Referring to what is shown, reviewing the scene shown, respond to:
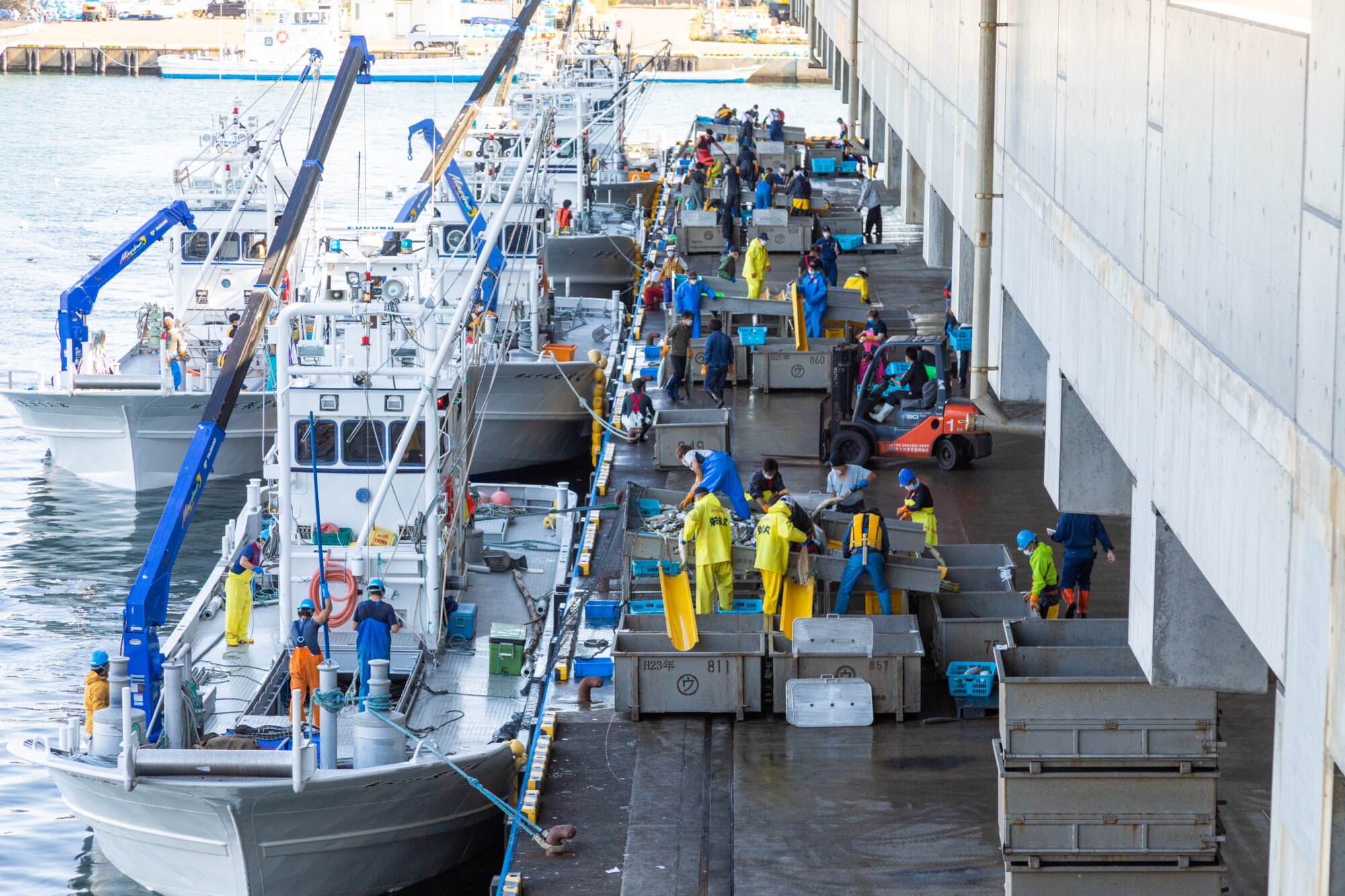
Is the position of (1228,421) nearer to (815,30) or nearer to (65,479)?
(65,479)

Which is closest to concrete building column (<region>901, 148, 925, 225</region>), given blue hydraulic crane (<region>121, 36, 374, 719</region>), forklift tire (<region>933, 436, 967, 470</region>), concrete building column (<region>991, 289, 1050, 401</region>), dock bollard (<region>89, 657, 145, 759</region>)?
forklift tire (<region>933, 436, 967, 470</region>)

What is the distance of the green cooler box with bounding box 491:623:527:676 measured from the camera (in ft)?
57.5

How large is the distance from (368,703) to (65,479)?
1969 centimetres

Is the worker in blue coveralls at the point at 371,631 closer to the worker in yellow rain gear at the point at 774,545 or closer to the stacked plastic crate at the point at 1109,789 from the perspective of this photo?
the worker in yellow rain gear at the point at 774,545

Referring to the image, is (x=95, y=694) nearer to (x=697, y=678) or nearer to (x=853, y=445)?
(x=697, y=678)

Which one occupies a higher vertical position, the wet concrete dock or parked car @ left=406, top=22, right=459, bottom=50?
parked car @ left=406, top=22, right=459, bottom=50

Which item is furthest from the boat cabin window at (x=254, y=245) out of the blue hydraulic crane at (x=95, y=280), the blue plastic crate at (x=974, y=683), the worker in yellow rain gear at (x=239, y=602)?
the blue plastic crate at (x=974, y=683)

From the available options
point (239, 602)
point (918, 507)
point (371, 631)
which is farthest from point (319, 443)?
point (918, 507)

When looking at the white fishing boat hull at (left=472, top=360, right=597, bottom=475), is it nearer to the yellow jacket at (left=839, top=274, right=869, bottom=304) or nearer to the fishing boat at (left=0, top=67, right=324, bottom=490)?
the fishing boat at (left=0, top=67, right=324, bottom=490)

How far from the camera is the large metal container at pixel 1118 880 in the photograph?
11.1 meters

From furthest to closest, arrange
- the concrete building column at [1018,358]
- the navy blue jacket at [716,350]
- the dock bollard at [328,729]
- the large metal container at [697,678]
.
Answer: the navy blue jacket at [716,350], the concrete building column at [1018,358], the large metal container at [697,678], the dock bollard at [328,729]

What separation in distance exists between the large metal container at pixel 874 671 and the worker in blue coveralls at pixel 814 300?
1504cm

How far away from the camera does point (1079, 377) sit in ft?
44.6

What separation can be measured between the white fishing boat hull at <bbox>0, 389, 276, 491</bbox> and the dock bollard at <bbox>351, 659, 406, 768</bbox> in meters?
15.8
